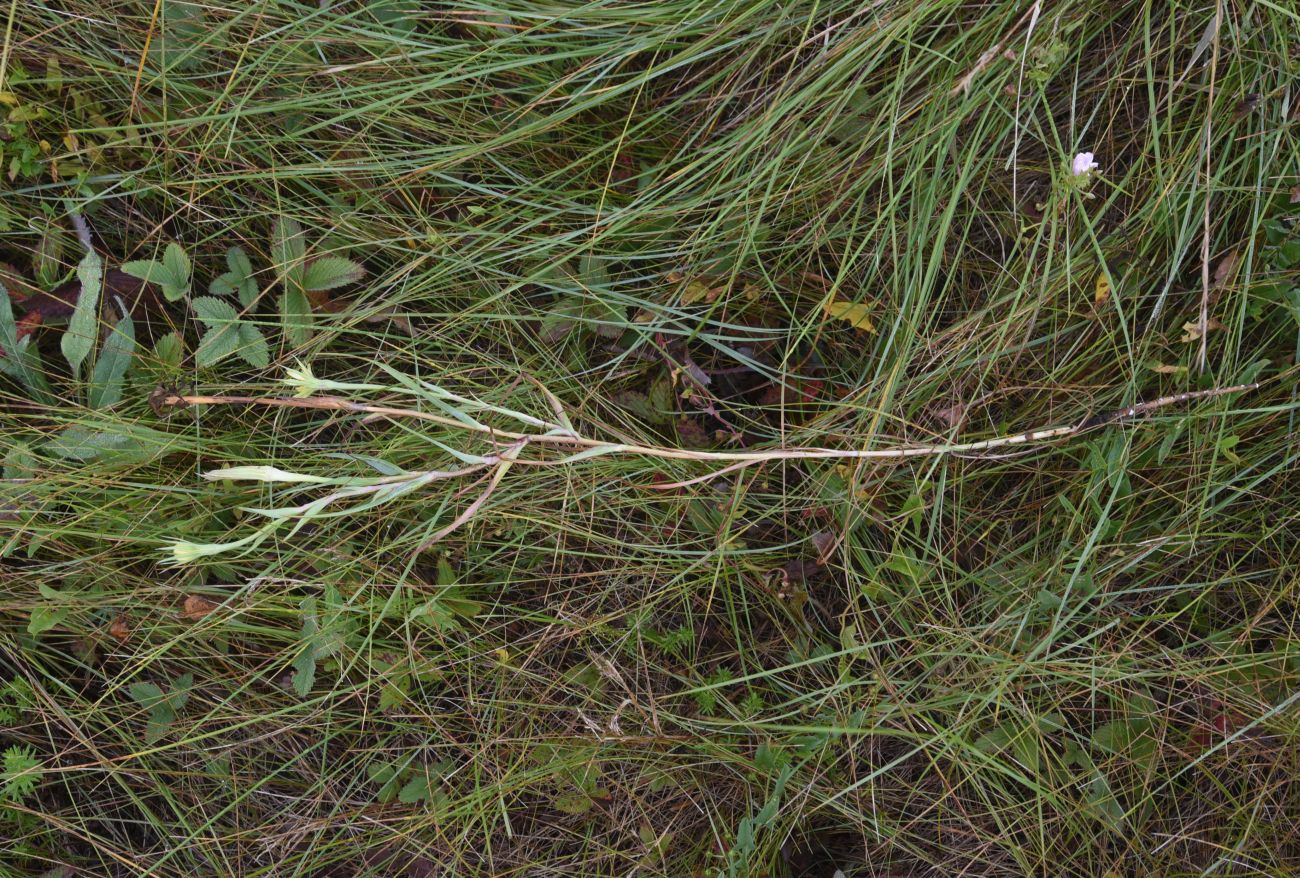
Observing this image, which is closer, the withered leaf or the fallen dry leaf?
the fallen dry leaf

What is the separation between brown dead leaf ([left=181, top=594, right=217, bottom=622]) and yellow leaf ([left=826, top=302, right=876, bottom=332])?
149cm

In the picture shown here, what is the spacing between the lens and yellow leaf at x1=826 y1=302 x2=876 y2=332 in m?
1.92

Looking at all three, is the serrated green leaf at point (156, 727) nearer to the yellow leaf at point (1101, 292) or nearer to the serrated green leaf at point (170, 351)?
the serrated green leaf at point (170, 351)

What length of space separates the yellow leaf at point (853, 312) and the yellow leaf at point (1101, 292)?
1.55 feet

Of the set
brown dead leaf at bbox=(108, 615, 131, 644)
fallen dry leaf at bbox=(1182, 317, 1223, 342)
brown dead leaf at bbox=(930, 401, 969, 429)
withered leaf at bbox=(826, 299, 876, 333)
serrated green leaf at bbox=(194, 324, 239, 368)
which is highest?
fallen dry leaf at bbox=(1182, 317, 1223, 342)

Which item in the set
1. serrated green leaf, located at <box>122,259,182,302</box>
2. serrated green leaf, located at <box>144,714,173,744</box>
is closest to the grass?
serrated green leaf, located at <box>144,714,173,744</box>

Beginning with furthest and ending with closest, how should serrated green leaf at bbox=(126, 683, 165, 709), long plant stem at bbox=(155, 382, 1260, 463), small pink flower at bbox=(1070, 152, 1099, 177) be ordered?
1. serrated green leaf at bbox=(126, 683, 165, 709)
2. small pink flower at bbox=(1070, 152, 1099, 177)
3. long plant stem at bbox=(155, 382, 1260, 463)

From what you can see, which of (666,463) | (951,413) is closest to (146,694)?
(666,463)

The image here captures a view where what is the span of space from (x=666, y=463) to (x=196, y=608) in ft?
3.47

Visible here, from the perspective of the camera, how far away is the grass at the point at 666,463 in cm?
187

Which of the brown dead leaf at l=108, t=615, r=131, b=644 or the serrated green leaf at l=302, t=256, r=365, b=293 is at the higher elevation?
the serrated green leaf at l=302, t=256, r=365, b=293

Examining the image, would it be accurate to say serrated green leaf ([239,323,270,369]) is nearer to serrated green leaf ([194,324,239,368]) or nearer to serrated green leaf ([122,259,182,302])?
serrated green leaf ([194,324,239,368])

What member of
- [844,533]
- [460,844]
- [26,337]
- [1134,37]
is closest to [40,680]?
[26,337]

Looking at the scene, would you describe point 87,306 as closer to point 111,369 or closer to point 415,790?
point 111,369
